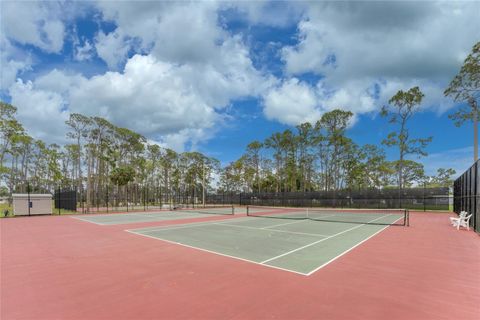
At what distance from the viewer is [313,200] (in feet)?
120

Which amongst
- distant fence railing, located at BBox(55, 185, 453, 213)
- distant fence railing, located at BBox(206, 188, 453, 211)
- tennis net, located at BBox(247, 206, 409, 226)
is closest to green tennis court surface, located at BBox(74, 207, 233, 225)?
distant fence railing, located at BBox(55, 185, 453, 213)

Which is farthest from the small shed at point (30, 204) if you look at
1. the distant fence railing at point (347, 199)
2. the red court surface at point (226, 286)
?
the red court surface at point (226, 286)

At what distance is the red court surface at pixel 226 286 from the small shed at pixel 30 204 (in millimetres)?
18177

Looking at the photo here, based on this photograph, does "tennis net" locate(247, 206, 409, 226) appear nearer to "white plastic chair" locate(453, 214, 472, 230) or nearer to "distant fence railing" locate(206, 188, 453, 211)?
"white plastic chair" locate(453, 214, 472, 230)

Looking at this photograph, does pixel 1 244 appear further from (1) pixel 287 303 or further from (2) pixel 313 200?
(2) pixel 313 200

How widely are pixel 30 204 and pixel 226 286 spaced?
25379 millimetres

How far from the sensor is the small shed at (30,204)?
22281 millimetres

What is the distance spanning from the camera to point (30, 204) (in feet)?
74.9

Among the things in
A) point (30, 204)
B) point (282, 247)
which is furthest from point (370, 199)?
point (30, 204)

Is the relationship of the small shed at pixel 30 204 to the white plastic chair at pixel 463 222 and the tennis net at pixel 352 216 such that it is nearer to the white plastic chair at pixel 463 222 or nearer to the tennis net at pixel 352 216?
the tennis net at pixel 352 216

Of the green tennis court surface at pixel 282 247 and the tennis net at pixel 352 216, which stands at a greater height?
the green tennis court surface at pixel 282 247

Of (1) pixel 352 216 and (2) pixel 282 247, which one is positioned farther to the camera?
(1) pixel 352 216

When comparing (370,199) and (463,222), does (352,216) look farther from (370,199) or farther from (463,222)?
(370,199)

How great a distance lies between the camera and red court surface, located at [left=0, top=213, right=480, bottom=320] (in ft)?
13.4
